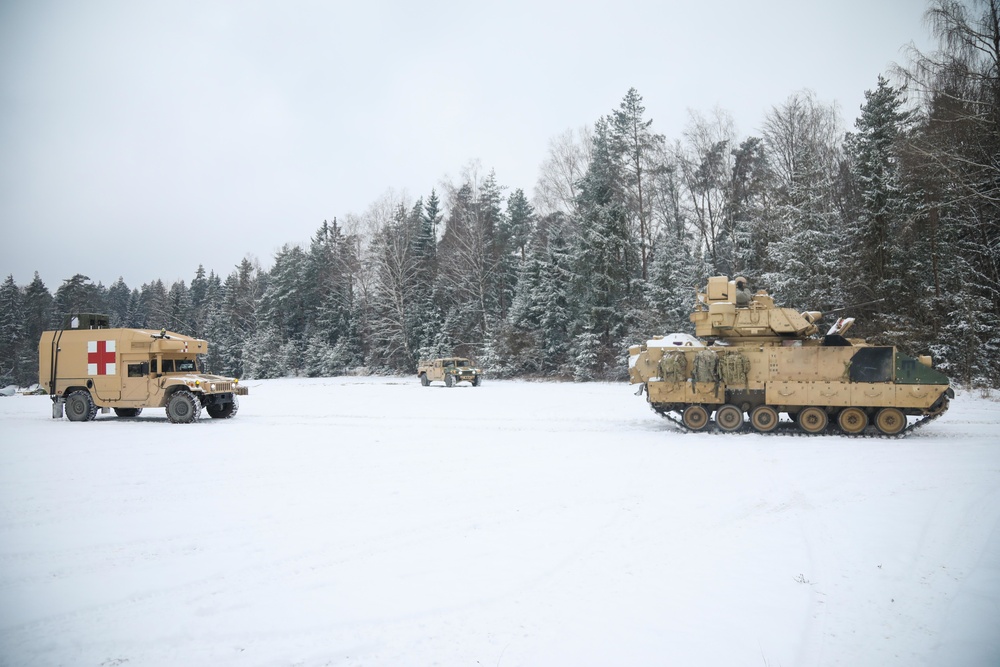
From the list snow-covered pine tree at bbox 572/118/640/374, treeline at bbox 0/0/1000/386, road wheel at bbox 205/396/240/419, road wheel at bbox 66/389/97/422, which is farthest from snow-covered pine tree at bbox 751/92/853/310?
road wheel at bbox 66/389/97/422

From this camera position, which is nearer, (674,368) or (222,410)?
(674,368)

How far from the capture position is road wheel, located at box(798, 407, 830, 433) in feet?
41.1

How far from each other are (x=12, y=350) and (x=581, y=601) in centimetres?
6194

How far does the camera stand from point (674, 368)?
43.9 feet

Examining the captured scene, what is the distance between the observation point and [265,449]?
36.0 ft

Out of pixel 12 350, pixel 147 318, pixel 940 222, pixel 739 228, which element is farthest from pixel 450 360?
pixel 147 318

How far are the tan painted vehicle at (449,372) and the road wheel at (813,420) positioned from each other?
21.0 m

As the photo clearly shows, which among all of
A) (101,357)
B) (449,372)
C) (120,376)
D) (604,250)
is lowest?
(449,372)

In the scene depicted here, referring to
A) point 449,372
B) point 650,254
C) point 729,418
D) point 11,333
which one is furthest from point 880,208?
point 11,333

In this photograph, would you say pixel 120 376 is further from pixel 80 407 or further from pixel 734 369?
pixel 734 369

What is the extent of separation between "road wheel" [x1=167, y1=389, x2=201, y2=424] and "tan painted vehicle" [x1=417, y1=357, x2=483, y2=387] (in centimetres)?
1659

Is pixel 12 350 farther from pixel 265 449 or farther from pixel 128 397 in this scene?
pixel 265 449

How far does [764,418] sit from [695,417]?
5.07ft

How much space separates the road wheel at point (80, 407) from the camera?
53.7ft
